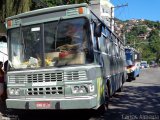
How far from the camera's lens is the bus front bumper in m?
9.03

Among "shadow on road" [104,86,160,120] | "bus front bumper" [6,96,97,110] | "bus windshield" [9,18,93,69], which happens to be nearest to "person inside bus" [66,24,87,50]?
"bus windshield" [9,18,93,69]

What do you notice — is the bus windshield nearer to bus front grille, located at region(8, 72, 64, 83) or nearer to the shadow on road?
bus front grille, located at region(8, 72, 64, 83)

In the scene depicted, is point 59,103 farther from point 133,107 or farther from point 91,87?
point 133,107

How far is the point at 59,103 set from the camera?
913 cm

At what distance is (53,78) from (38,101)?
2.24 feet

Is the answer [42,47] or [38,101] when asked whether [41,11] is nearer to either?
[42,47]

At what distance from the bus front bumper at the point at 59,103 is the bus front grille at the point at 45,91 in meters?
0.16

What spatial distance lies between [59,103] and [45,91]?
1.75 ft

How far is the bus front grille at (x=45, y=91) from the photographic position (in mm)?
9289

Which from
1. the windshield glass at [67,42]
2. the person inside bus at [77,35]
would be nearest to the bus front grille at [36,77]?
the windshield glass at [67,42]

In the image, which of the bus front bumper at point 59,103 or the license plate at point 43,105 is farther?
the license plate at point 43,105

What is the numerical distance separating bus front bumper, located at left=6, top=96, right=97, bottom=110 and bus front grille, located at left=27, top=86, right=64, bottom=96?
16 cm

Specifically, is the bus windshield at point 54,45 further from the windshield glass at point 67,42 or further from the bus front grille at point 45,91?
the bus front grille at point 45,91

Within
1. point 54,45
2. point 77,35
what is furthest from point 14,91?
point 77,35
